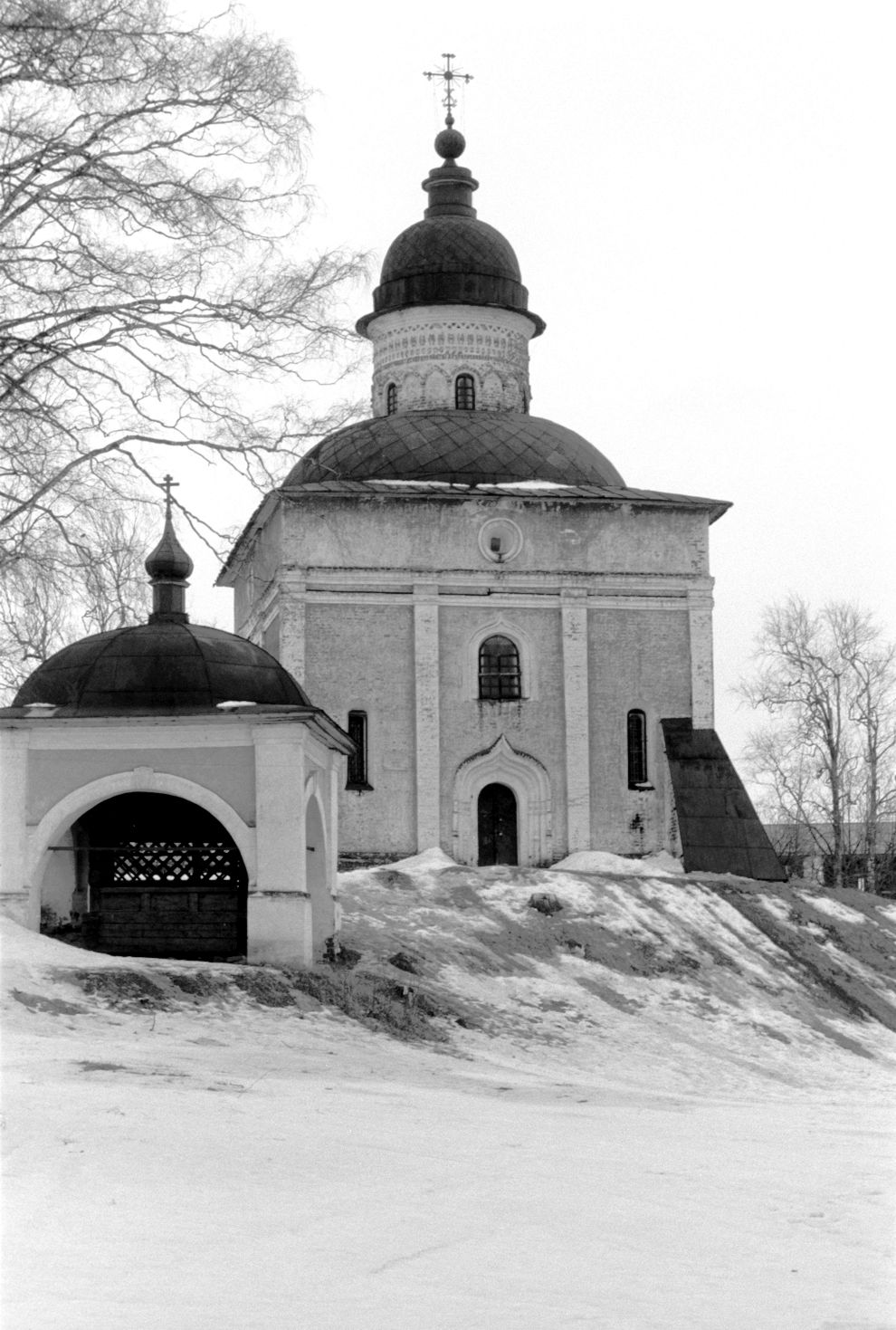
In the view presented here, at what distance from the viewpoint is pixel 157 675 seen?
16.2 metres

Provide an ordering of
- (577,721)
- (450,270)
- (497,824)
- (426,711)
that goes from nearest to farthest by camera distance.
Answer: (426,711) < (497,824) < (577,721) < (450,270)

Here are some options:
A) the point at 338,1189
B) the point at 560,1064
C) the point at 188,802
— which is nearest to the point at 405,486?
the point at 188,802

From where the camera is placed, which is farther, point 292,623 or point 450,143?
point 450,143

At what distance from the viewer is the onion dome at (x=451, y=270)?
34000mm

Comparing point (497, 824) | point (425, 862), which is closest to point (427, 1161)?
point (425, 862)

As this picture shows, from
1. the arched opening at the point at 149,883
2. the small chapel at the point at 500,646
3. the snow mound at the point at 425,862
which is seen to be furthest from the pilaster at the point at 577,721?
the arched opening at the point at 149,883

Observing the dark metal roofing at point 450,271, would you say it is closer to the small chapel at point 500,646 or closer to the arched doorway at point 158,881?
the small chapel at point 500,646

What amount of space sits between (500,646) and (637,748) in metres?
2.78

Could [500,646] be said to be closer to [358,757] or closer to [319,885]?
[358,757]

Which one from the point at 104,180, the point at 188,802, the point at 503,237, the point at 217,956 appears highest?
the point at 503,237

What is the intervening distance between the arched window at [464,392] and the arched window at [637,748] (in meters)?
6.81

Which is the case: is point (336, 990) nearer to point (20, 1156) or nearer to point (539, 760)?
point (20, 1156)

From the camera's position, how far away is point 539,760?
30000mm

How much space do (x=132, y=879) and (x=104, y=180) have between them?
6587 millimetres
